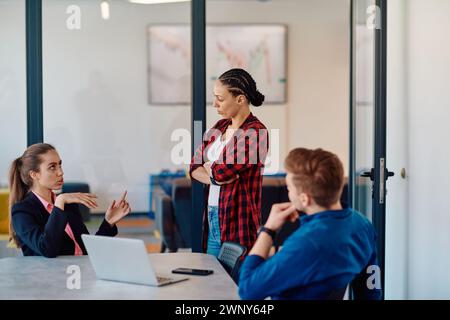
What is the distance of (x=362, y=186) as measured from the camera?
461 centimetres

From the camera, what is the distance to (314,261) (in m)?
2.37

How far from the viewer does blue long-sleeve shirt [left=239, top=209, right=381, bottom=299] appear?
2371 mm

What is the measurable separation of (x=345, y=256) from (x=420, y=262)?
224cm

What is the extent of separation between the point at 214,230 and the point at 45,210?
905mm

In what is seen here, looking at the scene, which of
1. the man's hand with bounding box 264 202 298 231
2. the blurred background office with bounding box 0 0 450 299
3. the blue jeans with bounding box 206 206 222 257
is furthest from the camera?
the blurred background office with bounding box 0 0 450 299

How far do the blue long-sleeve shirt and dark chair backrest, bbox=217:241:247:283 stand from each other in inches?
25.9

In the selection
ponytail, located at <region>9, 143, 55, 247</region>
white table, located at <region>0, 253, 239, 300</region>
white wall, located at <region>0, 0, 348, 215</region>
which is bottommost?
white table, located at <region>0, 253, 239, 300</region>

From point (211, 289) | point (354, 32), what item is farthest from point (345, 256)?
point (354, 32)

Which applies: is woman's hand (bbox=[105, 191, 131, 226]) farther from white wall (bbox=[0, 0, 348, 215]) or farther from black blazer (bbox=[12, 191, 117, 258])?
white wall (bbox=[0, 0, 348, 215])

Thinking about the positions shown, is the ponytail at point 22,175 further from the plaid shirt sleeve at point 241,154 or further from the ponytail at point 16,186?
the plaid shirt sleeve at point 241,154

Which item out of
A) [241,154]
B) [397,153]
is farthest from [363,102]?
[241,154]

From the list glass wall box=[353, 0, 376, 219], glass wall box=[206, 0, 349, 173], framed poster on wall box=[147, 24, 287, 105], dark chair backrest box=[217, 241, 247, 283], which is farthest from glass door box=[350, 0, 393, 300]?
dark chair backrest box=[217, 241, 247, 283]

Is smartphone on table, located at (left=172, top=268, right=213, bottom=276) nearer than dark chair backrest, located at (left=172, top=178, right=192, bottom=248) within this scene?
Yes
